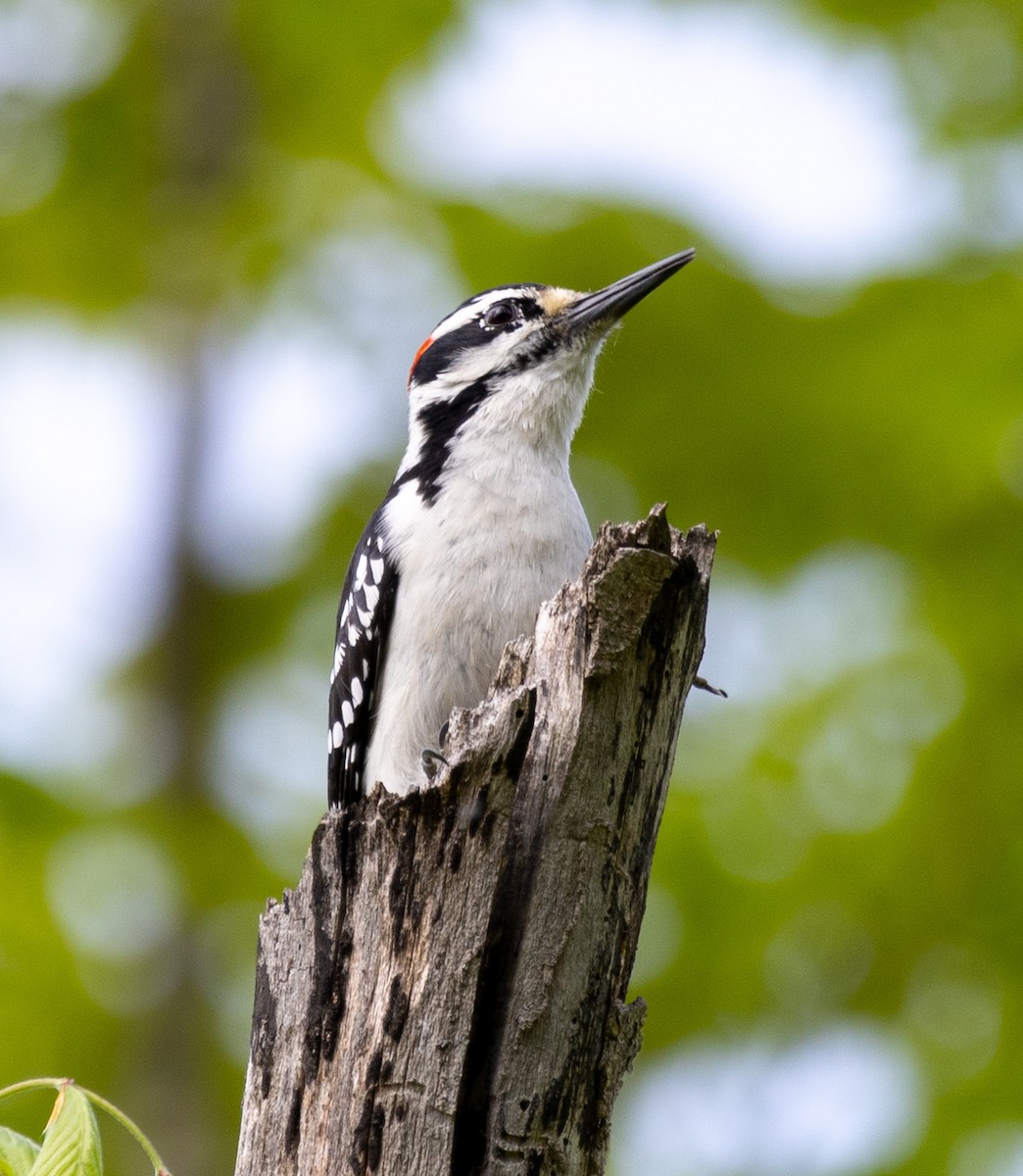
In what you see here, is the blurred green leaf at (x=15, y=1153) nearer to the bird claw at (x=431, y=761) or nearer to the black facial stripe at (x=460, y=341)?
the bird claw at (x=431, y=761)

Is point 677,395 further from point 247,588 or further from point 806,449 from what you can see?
point 247,588

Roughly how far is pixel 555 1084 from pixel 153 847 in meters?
5.33

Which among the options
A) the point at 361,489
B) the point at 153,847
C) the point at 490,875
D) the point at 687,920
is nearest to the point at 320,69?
the point at 361,489

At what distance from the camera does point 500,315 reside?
6047 mm

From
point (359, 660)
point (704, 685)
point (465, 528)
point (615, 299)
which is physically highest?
point (615, 299)

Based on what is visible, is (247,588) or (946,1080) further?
(247,588)

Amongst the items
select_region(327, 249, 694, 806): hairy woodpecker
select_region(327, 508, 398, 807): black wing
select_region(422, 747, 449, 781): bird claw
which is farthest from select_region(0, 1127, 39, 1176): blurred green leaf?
select_region(327, 508, 398, 807): black wing

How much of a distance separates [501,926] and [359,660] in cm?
237

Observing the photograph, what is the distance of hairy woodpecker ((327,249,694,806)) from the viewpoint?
16.6 feet

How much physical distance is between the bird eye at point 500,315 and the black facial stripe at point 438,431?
9 centimetres

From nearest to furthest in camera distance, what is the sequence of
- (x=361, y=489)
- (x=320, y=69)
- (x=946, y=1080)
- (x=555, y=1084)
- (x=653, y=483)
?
1. (x=555, y=1084)
2. (x=946, y=1080)
3. (x=653, y=483)
4. (x=361, y=489)
5. (x=320, y=69)

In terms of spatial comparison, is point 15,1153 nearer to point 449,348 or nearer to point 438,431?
point 438,431

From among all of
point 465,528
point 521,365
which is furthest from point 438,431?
point 465,528

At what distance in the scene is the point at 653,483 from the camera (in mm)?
7793
